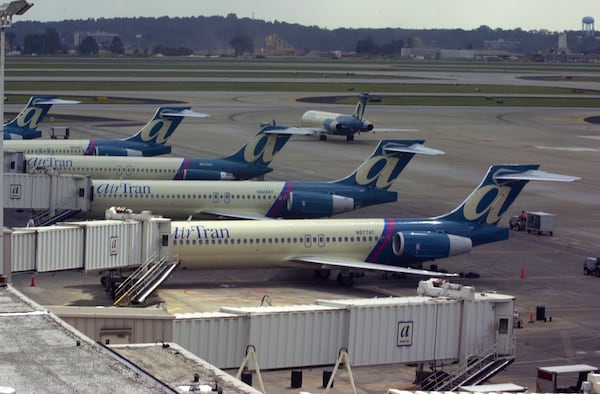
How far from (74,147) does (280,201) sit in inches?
931

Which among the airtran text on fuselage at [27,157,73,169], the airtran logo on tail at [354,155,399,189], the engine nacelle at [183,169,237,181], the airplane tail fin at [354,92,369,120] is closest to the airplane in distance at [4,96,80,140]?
the airtran text on fuselage at [27,157,73,169]

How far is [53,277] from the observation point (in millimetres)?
50812

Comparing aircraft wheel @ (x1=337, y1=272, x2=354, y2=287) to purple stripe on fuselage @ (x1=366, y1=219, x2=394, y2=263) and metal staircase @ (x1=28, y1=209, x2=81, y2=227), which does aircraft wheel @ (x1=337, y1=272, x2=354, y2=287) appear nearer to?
purple stripe on fuselage @ (x1=366, y1=219, x2=394, y2=263)

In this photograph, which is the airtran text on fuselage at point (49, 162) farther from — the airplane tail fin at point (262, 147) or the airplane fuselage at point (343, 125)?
the airplane fuselage at point (343, 125)

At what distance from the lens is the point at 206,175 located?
7262 centimetres

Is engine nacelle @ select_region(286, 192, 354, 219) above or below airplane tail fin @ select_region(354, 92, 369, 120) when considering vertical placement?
below

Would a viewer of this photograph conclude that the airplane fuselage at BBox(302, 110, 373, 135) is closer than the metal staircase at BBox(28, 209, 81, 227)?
No

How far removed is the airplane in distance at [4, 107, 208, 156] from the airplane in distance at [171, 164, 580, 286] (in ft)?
104

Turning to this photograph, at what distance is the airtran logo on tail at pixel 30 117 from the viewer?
3750 inches

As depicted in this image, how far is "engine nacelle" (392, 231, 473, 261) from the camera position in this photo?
167 ft

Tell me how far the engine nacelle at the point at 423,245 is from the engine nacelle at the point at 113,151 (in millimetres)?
34461

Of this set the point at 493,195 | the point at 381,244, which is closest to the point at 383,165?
the point at 493,195

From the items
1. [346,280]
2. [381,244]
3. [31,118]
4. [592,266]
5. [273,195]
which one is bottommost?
[346,280]

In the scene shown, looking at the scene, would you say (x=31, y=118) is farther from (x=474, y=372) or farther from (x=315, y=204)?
(x=474, y=372)
